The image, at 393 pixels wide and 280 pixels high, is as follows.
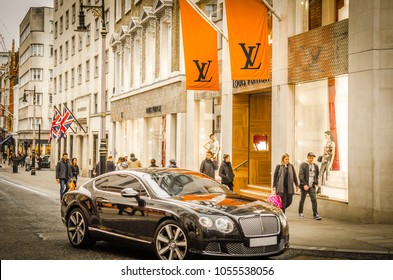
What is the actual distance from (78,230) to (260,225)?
3.54 m

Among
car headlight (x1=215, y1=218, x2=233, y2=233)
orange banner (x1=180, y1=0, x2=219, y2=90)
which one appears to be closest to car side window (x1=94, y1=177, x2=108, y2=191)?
car headlight (x1=215, y1=218, x2=233, y2=233)

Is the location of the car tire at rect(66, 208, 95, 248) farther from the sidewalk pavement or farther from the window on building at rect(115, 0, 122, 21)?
the window on building at rect(115, 0, 122, 21)

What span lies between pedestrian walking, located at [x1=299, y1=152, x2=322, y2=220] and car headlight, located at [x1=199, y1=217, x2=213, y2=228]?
742 cm

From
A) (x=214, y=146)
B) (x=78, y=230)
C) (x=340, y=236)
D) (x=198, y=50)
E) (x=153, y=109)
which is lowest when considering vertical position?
(x=340, y=236)

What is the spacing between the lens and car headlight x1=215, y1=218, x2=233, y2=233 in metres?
8.12

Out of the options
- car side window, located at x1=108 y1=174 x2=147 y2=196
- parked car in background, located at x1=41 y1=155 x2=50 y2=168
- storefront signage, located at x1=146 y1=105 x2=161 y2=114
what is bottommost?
parked car in background, located at x1=41 y1=155 x2=50 y2=168

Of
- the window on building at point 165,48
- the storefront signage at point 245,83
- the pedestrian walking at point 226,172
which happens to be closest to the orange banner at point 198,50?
the storefront signage at point 245,83

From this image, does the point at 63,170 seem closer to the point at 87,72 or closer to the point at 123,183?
the point at 123,183

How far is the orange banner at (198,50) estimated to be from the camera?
1875cm

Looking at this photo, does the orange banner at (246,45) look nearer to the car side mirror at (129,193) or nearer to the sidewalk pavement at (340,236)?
the sidewalk pavement at (340,236)

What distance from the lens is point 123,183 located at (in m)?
9.90

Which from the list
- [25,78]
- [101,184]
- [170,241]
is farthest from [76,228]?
[25,78]
